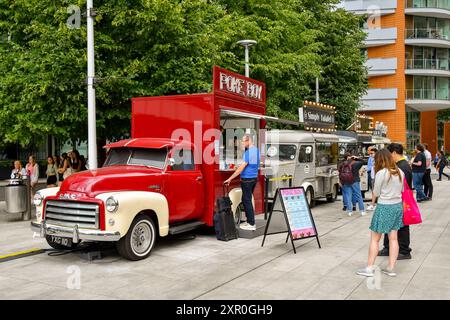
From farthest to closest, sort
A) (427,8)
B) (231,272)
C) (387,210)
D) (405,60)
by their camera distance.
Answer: (405,60), (427,8), (231,272), (387,210)

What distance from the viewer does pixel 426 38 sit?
49375 millimetres

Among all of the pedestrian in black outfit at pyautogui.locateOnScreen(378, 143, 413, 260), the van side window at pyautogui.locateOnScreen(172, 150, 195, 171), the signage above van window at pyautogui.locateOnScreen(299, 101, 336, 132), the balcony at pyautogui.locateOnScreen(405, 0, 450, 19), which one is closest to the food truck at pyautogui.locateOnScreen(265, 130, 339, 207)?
the signage above van window at pyautogui.locateOnScreen(299, 101, 336, 132)

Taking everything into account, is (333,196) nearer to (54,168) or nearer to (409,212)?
(409,212)

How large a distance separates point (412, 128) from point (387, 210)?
163 feet

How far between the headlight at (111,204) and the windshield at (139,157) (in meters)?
1.50

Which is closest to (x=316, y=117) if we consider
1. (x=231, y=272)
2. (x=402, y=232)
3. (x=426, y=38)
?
(x=402, y=232)

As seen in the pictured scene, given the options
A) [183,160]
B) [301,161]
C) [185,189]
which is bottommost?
[185,189]

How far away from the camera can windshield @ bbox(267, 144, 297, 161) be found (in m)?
13.5

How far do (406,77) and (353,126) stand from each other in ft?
77.5

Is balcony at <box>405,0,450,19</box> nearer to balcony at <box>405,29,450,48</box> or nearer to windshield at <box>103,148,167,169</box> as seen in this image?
balcony at <box>405,29,450,48</box>

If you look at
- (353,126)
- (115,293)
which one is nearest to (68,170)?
(115,293)

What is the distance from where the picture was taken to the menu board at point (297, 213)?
25.8 ft

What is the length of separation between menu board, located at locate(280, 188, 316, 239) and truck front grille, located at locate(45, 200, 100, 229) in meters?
3.15

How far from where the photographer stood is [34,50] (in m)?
11.9
